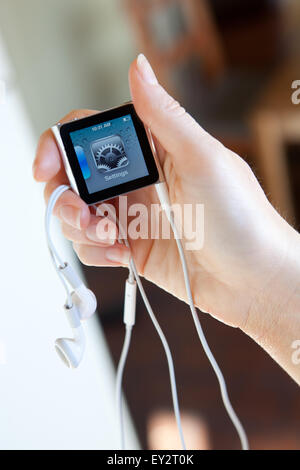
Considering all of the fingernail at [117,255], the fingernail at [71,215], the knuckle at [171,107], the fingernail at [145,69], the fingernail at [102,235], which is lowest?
the fingernail at [117,255]

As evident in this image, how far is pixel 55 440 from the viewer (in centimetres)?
91

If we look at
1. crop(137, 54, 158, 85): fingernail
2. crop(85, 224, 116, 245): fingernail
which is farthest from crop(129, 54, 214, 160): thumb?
crop(85, 224, 116, 245): fingernail

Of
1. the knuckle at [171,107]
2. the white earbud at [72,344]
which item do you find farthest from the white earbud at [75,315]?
the knuckle at [171,107]

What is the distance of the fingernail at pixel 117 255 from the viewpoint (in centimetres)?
79

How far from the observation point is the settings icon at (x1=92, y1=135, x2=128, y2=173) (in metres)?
0.67

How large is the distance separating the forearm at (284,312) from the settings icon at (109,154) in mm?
262

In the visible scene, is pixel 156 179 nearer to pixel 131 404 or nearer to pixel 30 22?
pixel 131 404

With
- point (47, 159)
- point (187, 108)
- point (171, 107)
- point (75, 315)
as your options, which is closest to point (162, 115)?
point (171, 107)

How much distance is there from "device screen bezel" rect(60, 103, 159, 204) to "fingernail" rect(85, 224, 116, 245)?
0.06 metres

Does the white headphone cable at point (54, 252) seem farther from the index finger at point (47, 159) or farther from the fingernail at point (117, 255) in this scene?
the fingernail at point (117, 255)

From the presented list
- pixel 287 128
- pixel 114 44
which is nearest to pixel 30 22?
pixel 114 44

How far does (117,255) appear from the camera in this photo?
79 cm

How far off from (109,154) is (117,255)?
168 mm

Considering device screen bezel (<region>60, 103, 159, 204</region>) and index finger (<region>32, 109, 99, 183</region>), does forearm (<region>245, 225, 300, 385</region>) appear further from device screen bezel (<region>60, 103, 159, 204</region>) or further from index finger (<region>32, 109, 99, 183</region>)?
index finger (<region>32, 109, 99, 183</region>)
